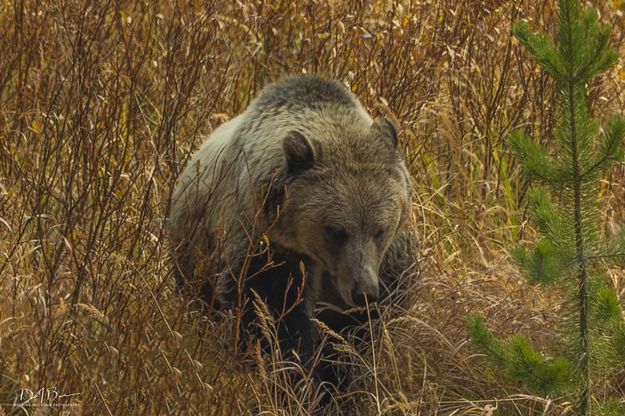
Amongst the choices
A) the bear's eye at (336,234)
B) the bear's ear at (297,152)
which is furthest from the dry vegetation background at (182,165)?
the bear's ear at (297,152)

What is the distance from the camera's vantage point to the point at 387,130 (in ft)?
18.0

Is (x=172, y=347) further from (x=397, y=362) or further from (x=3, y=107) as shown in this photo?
(x=3, y=107)

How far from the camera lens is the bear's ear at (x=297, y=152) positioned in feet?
17.1

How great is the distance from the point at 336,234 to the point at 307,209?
0.53 ft

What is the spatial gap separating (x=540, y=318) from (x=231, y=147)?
1.53 metres

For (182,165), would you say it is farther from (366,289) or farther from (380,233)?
(366,289)

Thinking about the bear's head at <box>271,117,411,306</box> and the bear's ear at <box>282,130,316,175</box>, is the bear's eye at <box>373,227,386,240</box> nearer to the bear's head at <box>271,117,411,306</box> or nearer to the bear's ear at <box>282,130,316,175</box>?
the bear's head at <box>271,117,411,306</box>

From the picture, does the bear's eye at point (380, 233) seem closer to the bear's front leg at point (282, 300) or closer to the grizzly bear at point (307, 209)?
the grizzly bear at point (307, 209)

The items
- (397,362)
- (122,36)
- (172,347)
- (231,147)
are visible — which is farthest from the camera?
(122,36)

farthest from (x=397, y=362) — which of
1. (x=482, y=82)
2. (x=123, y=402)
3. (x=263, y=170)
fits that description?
(x=482, y=82)

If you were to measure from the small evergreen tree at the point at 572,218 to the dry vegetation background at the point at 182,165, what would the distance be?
11.8 inches

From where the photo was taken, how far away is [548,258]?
4191mm
